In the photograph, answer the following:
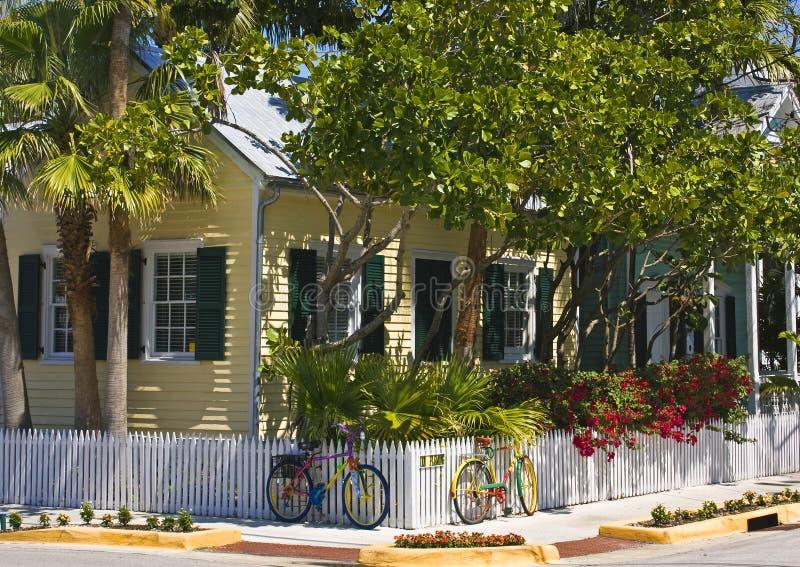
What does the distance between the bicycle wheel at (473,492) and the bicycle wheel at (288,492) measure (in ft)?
6.08

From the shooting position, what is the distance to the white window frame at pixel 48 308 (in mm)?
17484

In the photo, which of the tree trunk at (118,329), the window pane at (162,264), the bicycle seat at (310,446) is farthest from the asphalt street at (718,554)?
the window pane at (162,264)

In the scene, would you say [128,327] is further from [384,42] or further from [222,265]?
[384,42]

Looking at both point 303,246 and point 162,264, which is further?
point 162,264

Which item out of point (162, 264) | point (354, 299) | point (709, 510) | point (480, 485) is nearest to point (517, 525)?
point (480, 485)

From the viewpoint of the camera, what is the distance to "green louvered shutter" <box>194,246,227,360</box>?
51.6 feet

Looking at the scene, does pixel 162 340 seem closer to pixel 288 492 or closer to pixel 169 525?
pixel 288 492

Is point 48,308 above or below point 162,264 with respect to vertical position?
below

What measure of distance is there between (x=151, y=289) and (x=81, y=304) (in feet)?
3.81

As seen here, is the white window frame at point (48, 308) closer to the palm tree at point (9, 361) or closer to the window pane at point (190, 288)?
the palm tree at point (9, 361)

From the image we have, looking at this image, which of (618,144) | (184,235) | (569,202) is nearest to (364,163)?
(569,202)

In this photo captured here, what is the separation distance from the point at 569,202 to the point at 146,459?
6.38m

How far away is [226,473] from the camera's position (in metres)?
13.9

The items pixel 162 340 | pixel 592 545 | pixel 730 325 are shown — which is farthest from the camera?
pixel 730 325
